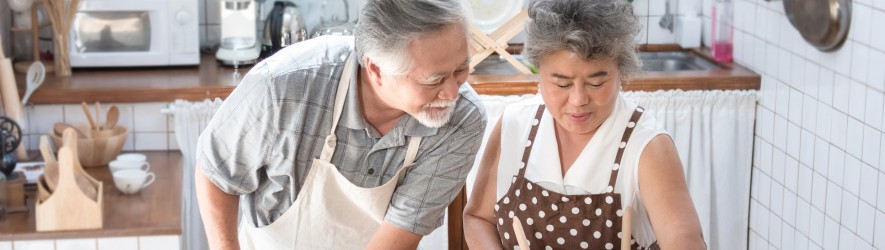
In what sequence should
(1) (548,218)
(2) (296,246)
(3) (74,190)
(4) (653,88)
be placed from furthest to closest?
(4) (653,88) → (3) (74,190) → (2) (296,246) → (1) (548,218)

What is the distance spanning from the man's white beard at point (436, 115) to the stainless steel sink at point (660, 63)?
190cm

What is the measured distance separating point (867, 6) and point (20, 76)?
239 cm

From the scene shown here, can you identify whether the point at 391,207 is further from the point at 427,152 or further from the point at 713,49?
the point at 713,49

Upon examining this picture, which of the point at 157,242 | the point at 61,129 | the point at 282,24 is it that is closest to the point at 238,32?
the point at 282,24

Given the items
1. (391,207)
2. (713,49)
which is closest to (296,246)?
(391,207)

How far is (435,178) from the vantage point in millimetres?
1953

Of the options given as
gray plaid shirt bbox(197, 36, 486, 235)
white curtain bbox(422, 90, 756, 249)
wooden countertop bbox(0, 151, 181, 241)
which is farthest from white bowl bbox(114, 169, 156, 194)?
gray plaid shirt bbox(197, 36, 486, 235)

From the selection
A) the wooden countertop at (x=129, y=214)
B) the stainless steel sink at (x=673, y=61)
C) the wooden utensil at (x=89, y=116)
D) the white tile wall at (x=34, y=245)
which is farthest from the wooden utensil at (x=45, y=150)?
the stainless steel sink at (x=673, y=61)

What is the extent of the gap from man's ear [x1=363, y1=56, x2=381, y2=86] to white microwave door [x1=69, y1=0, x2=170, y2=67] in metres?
1.96

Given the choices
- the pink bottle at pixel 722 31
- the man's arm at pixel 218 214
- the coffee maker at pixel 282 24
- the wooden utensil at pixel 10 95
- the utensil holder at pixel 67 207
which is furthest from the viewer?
the pink bottle at pixel 722 31

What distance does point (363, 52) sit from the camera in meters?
1.76

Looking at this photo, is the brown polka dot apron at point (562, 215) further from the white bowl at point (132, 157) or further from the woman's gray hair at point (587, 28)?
the white bowl at point (132, 157)

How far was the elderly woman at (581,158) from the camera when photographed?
177cm

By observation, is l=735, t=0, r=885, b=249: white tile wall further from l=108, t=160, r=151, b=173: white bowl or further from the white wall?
l=108, t=160, r=151, b=173: white bowl
